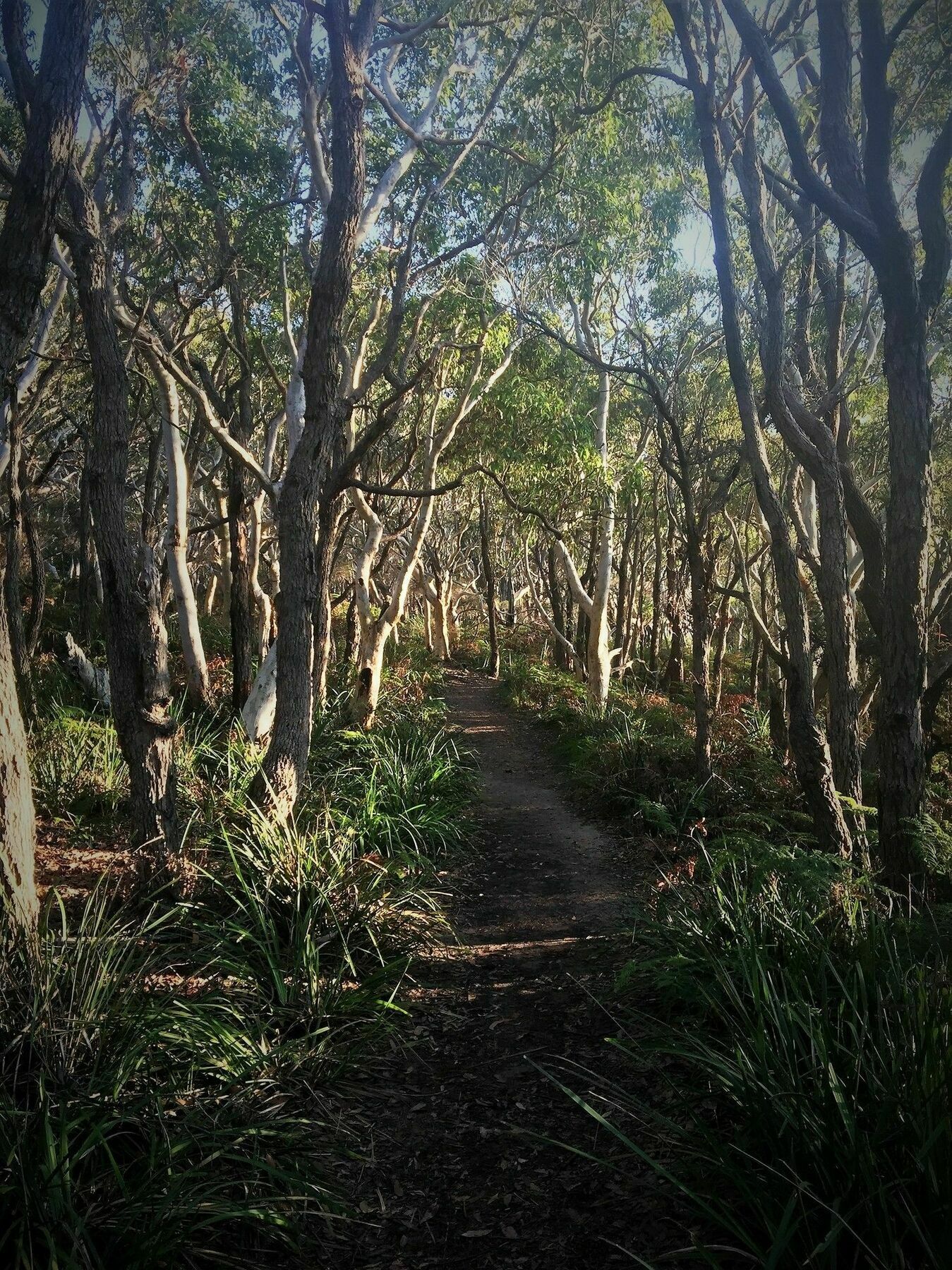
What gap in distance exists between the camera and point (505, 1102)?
3.50 metres

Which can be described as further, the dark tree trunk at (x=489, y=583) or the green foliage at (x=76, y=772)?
the dark tree trunk at (x=489, y=583)

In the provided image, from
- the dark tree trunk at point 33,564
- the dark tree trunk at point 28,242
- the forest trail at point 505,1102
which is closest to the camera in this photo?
the forest trail at point 505,1102

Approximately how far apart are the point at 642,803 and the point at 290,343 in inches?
258

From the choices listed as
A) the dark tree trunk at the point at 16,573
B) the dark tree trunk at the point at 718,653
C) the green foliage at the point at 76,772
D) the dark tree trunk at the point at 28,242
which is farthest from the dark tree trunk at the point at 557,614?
the dark tree trunk at the point at 28,242

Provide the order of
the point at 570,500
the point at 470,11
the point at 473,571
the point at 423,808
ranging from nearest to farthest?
the point at 423,808, the point at 470,11, the point at 570,500, the point at 473,571

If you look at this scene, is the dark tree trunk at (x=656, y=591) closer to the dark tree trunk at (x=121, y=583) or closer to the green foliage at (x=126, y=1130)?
the dark tree trunk at (x=121, y=583)

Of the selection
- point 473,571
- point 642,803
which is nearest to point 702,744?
point 642,803

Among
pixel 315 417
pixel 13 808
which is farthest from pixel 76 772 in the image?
pixel 13 808

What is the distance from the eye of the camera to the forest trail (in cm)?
268

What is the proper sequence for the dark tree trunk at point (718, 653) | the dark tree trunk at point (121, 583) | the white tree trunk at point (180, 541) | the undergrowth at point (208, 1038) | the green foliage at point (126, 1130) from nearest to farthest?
the green foliage at point (126, 1130) < the undergrowth at point (208, 1038) < the dark tree trunk at point (121, 583) < the white tree trunk at point (180, 541) < the dark tree trunk at point (718, 653)

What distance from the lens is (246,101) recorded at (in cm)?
1015

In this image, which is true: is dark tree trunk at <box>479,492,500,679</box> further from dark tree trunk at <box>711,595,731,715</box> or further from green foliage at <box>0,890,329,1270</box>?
green foliage at <box>0,890,329,1270</box>

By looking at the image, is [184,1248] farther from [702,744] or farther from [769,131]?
[769,131]

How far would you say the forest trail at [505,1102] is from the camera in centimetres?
268
